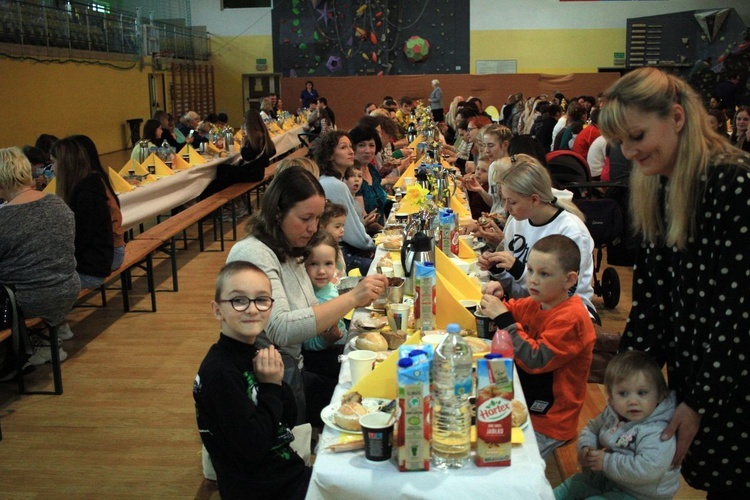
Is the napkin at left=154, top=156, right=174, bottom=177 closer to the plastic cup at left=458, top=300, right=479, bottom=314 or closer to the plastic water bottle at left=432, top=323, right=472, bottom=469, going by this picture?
the plastic cup at left=458, top=300, right=479, bottom=314

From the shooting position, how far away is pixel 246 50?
2367 cm

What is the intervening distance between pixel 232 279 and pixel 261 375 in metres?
0.29

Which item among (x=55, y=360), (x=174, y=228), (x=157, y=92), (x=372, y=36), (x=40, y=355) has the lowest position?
(x=40, y=355)

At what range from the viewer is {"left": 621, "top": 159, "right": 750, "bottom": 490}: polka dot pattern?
1696 mm

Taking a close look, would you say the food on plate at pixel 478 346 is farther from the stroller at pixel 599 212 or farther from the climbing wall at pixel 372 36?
the climbing wall at pixel 372 36

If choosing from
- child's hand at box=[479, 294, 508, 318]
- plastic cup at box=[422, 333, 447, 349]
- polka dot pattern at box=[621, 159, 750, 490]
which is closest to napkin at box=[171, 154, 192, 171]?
plastic cup at box=[422, 333, 447, 349]

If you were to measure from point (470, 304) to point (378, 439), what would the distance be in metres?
1.27

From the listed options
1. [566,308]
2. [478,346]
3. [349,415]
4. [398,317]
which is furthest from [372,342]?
[566,308]

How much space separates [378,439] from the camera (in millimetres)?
1847

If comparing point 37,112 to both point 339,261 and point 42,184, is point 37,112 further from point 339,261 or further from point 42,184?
point 339,261

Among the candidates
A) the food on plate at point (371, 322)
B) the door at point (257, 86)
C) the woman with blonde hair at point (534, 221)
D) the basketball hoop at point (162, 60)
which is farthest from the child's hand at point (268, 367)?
the door at point (257, 86)

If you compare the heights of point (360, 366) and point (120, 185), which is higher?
point (120, 185)

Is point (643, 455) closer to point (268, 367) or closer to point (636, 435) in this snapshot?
point (636, 435)

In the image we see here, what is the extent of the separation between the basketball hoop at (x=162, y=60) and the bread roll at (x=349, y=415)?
62.3ft
